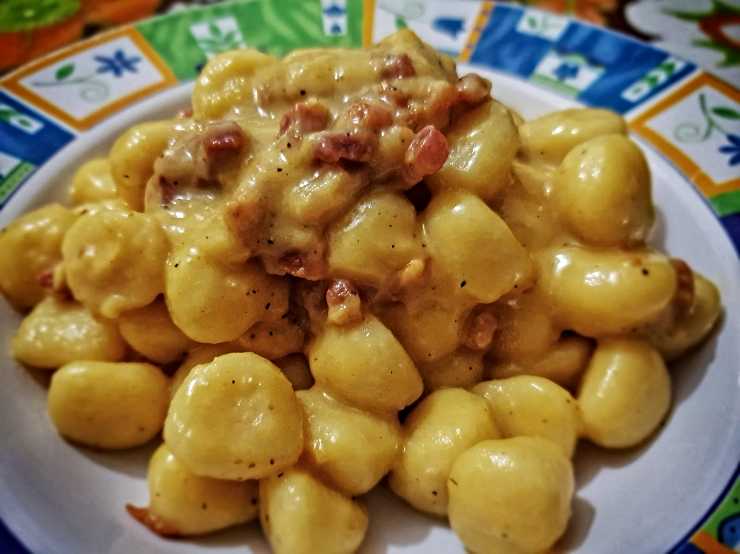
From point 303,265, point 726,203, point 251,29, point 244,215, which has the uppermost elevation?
point 244,215

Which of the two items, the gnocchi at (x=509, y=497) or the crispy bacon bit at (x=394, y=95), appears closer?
the gnocchi at (x=509, y=497)

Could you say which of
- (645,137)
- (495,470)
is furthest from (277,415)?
(645,137)

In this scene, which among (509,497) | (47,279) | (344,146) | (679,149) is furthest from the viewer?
(679,149)

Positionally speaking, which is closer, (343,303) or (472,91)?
(343,303)

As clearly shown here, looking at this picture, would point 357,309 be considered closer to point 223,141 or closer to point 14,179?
point 223,141

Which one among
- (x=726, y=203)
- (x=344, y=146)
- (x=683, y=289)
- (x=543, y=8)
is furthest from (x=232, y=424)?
(x=543, y=8)

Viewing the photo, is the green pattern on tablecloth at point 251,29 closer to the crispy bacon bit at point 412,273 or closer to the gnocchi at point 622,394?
the crispy bacon bit at point 412,273

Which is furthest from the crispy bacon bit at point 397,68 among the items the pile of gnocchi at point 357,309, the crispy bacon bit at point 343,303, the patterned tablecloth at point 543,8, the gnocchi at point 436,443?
the patterned tablecloth at point 543,8
